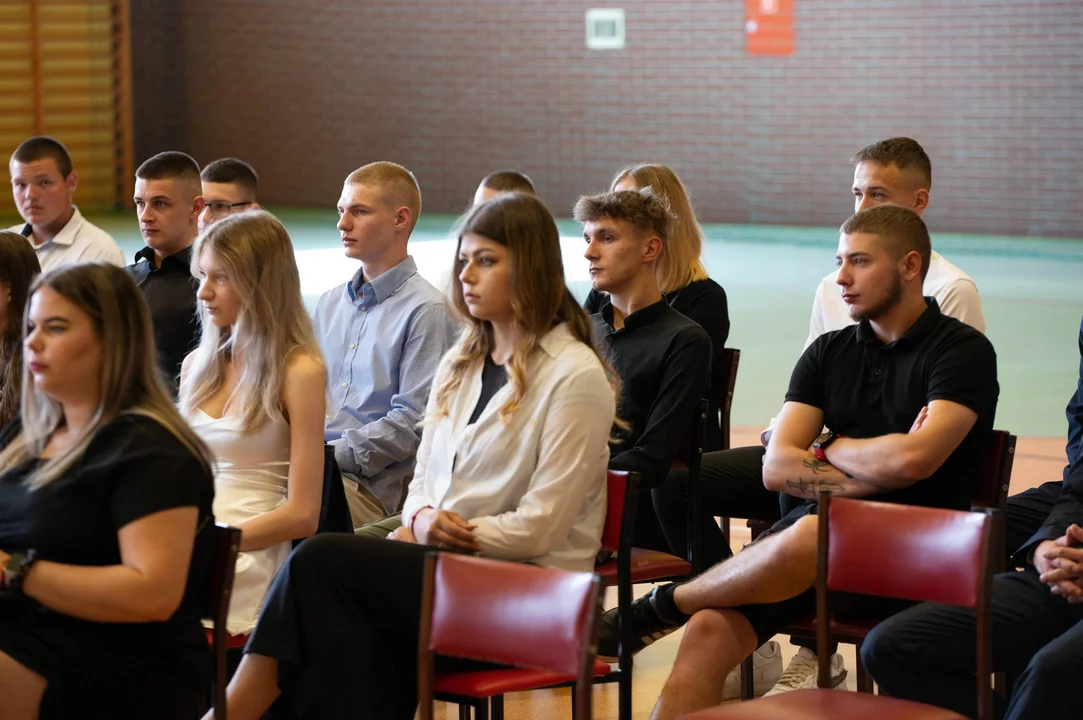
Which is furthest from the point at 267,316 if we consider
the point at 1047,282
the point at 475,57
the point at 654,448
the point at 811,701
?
the point at 475,57

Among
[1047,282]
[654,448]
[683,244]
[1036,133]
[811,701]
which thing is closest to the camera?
[811,701]

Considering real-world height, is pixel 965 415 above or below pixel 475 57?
below

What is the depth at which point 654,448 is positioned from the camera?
11.2 ft

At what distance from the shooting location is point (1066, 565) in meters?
2.71

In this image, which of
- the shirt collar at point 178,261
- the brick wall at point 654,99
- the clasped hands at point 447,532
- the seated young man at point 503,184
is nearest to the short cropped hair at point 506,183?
the seated young man at point 503,184

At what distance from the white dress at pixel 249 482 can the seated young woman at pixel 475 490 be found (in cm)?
32

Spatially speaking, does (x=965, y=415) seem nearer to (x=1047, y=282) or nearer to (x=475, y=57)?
(x=1047, y=282)

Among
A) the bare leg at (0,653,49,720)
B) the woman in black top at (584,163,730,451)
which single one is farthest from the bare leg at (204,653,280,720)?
the woman in black top at (584,163,730,451)

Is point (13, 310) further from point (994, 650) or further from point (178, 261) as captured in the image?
point (994, 650)

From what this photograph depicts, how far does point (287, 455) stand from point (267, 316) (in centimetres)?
32

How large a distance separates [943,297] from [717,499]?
872 mm

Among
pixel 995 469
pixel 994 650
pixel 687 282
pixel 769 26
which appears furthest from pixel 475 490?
pixel 769 26

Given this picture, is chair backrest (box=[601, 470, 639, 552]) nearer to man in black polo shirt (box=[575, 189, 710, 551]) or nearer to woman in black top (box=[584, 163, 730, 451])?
man in black polo shirt (box=[575, 189, 710, 551])

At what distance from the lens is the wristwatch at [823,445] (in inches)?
126
